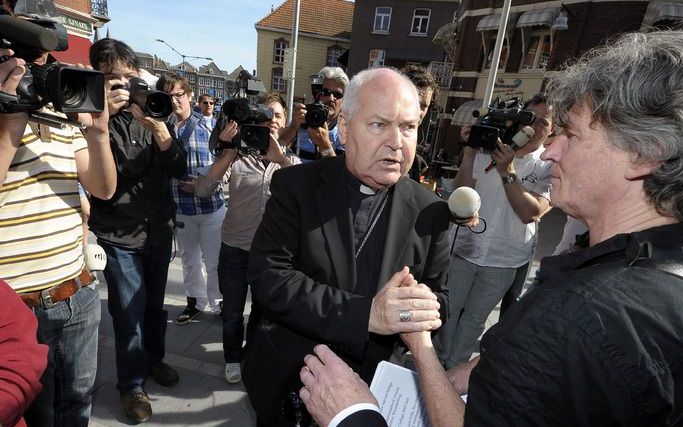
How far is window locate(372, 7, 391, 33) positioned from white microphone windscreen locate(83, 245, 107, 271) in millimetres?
27609

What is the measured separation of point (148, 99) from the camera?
1.88 m

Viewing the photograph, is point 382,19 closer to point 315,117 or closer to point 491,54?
point 491,54

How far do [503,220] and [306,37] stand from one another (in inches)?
1286

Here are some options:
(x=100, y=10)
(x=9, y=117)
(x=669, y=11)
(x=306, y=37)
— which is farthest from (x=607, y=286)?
(x=306, y=37)

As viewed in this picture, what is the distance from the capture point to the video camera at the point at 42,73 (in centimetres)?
111

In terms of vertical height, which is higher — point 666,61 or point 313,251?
point 666,61

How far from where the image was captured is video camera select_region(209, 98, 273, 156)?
2.37 meters

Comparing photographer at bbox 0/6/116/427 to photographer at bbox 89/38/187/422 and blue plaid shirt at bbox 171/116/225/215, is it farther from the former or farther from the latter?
blue plaid shirt at bbox 171/116/225/215

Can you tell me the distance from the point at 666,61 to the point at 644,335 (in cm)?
58

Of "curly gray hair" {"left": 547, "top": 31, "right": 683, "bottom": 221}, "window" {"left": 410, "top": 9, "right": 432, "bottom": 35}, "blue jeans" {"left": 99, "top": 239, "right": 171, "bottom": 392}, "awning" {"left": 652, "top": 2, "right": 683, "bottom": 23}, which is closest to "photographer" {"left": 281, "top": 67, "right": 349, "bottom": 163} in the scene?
"blue jeans" {"left": 99, "top": 239, "right": 171, "bottom": 392}

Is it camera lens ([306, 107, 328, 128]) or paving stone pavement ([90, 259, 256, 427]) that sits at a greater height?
camera lens ([306, 107, 328, 128])

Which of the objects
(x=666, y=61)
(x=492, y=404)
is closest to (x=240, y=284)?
(x=492, y=404)

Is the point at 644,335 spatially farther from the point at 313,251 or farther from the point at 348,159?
the point at 348,159

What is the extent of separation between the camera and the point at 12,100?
44.7 inches
